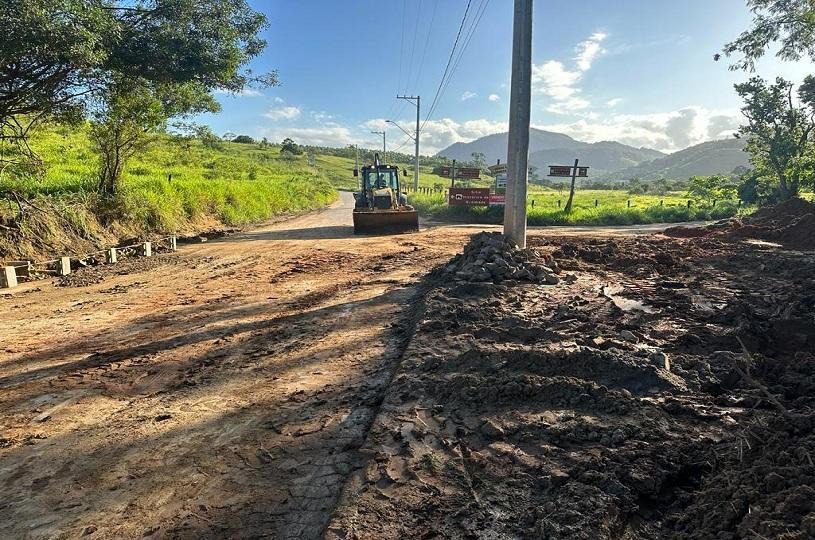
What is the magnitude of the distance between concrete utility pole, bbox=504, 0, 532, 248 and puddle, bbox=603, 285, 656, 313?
284 centimetres

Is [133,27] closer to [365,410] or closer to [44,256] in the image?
[44,256]

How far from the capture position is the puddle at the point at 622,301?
23.1 ft

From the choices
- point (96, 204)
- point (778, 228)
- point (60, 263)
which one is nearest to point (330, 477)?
point (60, 263)

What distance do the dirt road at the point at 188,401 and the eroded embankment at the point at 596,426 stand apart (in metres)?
0.43

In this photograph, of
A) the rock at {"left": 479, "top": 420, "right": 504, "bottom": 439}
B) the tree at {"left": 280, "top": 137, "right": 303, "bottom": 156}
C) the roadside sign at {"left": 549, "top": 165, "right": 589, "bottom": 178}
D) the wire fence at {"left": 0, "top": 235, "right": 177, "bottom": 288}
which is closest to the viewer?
the rock at {"left": 479, "top": 420, "right": 504, "bottom": 439}

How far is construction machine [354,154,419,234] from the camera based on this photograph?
18641 mm

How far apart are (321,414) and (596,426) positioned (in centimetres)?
225

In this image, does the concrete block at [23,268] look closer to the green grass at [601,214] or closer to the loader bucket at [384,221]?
the loader bucket at [384,221]

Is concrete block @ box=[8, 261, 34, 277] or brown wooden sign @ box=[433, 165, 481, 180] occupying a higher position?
brown wooden sign @ box=[433, 165, 481, 180]

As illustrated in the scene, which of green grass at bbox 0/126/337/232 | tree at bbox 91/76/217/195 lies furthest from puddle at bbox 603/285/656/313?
green grass at bbox 0/126/337/232

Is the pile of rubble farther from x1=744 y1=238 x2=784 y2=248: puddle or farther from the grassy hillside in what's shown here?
the grassy hillside

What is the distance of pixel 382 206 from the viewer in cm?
2016

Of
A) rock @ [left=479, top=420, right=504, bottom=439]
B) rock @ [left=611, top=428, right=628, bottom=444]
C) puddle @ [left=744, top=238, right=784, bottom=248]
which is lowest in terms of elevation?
rock @ [left=479, top=420, right=504, bottom=439]

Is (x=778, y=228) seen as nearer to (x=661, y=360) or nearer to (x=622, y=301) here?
(x=622, y=301)
